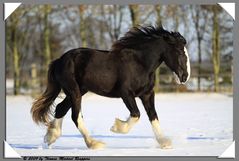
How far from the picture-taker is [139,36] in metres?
7.76

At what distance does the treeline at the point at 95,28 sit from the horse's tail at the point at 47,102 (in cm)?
851

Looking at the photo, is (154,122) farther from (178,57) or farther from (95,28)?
(95,28)

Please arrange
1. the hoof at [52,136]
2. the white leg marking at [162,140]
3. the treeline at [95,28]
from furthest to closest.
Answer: the treeline at [95,28], the hoof at [52,136], the white leg marking at [162,140]

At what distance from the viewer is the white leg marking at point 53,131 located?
764 cm

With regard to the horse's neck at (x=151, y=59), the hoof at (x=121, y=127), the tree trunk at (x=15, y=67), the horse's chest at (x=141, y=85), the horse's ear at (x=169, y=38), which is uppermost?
the horse's ear at (x=169, y=38)

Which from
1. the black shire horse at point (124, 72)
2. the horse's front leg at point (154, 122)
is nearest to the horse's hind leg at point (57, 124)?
the black shire horse at point (124, 72)

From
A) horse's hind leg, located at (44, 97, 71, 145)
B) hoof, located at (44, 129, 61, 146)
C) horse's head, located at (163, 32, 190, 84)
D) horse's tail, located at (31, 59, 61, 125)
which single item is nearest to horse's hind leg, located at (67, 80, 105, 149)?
horse's hind leg, located at (44, 97, 71, 145)

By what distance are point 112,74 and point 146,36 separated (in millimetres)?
906

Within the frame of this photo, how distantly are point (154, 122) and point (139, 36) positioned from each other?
144 cm

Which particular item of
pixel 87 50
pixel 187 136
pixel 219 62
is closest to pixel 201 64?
pixel 219 62

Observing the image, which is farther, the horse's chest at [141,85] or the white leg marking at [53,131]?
the white leg marking at [53,131]

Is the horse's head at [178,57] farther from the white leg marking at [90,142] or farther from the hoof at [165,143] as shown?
the white leg marking at [90,142]

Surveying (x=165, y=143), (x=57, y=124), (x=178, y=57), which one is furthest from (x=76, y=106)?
(x=178, y=57)

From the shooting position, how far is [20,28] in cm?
2216
